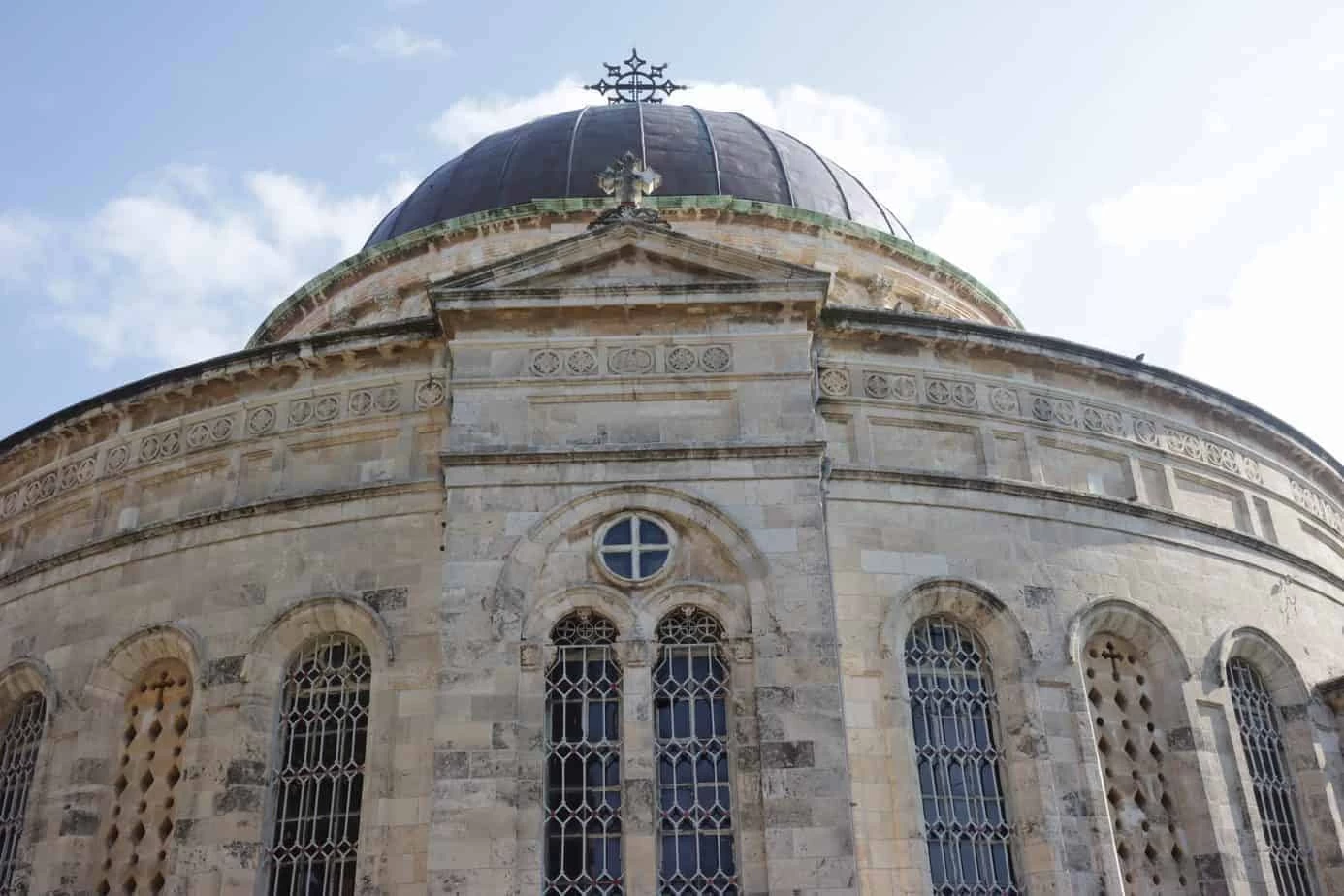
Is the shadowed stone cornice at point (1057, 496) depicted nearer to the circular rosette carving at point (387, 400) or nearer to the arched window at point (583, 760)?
the arched window at point (583, 760)

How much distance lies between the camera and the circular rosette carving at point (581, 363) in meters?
16.0

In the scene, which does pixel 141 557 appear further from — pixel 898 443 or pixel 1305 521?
pixel 1305 521

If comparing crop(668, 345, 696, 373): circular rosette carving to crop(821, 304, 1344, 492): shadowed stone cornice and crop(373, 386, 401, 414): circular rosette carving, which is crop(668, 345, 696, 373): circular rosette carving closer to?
crop(821, 304, 1344, 492): shadowed stone cornice

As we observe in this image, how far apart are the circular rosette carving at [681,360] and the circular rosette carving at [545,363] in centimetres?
132

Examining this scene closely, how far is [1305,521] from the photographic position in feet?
67.8

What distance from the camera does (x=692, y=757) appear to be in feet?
46.8

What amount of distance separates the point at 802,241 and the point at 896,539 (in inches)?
374

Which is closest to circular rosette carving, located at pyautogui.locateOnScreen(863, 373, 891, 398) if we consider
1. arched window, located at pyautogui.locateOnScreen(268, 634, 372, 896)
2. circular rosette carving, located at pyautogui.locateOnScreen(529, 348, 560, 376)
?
circular rosette carving, located at pyautogui.locateOnScreen(529, 348, 560, 376)

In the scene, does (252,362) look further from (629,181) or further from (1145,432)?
(1145,432)

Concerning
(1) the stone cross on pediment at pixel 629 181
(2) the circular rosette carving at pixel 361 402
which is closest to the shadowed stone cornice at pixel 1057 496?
(1) the stone cross on pediment at pixel 629 181

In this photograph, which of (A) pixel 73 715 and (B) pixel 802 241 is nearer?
(A) pixel 73 715

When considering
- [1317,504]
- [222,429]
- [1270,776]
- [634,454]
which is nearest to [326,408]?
[222,429]

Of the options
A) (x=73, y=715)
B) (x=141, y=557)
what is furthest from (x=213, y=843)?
(x=141, y=557)

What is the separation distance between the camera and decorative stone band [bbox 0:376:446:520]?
17.4 m
